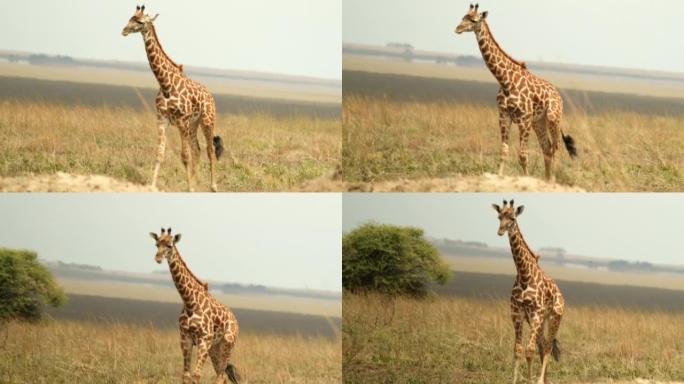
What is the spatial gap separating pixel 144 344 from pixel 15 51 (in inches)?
152

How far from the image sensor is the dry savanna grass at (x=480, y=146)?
18.7m

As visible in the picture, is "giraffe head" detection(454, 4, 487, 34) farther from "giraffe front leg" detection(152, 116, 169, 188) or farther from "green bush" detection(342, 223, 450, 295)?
A: "giraffe front leg" detection(152, 116, 169, 188)

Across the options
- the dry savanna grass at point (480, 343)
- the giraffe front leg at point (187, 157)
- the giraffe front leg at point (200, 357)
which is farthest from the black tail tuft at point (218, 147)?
the dry savanna grass at point (480, 343)

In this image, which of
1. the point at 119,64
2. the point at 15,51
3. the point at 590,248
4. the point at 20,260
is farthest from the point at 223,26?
the point at 590,248

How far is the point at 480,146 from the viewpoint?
61.9ft

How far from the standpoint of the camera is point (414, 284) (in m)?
19.7

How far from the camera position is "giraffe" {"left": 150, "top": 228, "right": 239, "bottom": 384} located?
17.5 meters

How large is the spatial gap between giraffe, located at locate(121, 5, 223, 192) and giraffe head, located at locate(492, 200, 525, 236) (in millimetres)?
3512

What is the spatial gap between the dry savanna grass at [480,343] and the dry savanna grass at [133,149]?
207cm

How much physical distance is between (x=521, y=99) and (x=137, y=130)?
4645mm

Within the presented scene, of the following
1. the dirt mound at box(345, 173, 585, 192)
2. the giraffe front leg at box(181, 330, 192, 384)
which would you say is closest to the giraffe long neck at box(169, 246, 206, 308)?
the giraffe front leg at box(181, 330, 192, 384)

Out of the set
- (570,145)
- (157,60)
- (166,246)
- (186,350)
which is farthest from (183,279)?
(570,145)

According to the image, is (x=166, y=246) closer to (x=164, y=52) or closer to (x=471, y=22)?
(x=164, y=52)

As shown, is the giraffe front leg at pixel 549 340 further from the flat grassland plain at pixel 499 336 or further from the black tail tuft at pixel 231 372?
the black tail tuft at pixel 231 372
